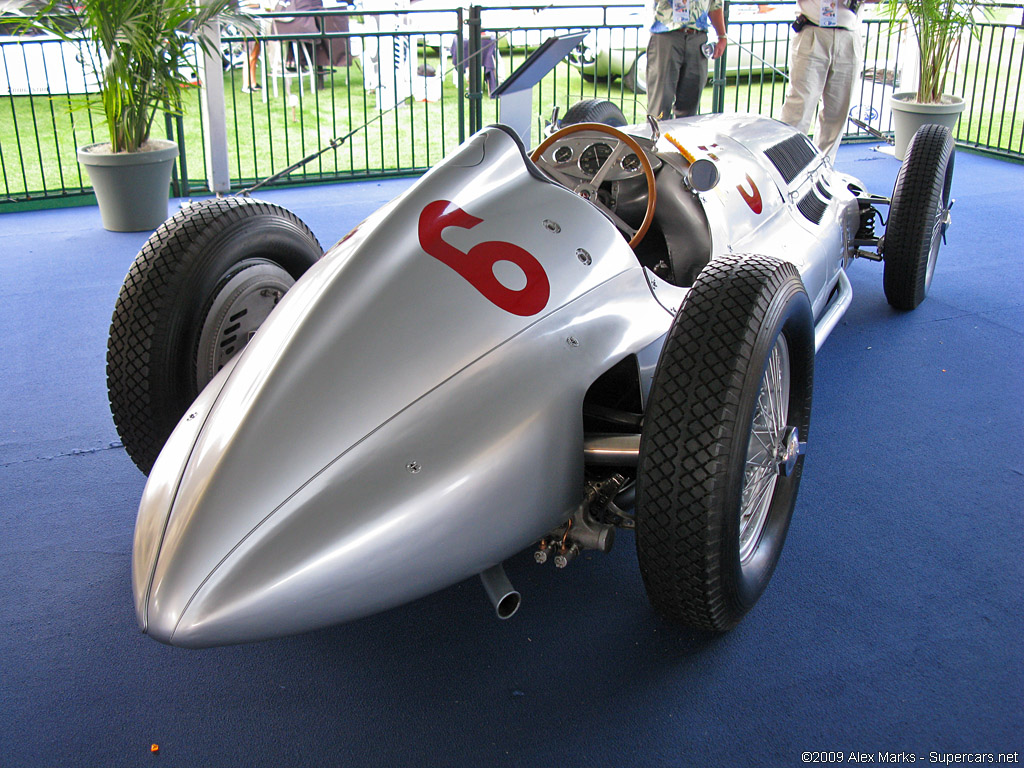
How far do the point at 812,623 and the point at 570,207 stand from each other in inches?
50.1

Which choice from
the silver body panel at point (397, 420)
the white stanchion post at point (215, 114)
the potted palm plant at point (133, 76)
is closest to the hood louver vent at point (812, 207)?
the silver body panel at point (397, 420)

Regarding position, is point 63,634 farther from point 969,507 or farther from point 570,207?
point 969,507

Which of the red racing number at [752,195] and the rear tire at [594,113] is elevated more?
the rear tire at [594,113]

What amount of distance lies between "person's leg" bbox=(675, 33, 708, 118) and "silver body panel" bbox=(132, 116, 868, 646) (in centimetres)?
467

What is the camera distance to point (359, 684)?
7.09 ft

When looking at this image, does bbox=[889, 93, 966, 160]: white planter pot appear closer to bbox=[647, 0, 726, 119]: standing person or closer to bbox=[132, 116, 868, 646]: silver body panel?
bbox=[647, 0, 726, 119]: standing person

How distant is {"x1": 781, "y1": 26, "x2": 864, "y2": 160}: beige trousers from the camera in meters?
6.45

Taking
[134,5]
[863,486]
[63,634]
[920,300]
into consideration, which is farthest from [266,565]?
[134,5]

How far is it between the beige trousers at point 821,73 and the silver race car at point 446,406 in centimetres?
433

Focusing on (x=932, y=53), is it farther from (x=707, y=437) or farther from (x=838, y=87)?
(x=707, y=437)

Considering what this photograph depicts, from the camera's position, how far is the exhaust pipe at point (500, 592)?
6.51ft

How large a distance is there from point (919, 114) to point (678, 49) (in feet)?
7.87

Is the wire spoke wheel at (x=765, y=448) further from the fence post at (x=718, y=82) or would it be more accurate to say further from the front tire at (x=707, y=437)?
the fence post at (x=718, y=82)

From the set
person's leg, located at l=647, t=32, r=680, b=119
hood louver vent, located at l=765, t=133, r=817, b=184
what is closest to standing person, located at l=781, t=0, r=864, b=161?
person's leg, located at l=647, t=32, r=680, b=119
